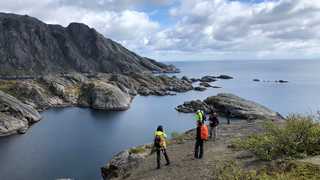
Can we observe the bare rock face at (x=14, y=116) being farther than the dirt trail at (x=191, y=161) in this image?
Yes

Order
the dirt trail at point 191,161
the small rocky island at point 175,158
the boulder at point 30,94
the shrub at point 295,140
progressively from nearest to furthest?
the shrub at point 295,140
the dirt trail at point 191,161
the small rocky island at point 175,158
the boulder at point 30,94

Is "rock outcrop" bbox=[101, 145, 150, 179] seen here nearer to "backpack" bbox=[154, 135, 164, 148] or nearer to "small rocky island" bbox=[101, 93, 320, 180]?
"small rocky island" bbox=[101, 93, 320, 180]

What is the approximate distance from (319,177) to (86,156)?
53.7 m

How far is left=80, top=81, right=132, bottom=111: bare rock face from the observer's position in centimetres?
12500

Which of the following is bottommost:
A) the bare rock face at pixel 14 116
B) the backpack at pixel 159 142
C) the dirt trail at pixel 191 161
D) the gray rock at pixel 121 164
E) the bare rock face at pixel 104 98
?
the gray rock at pixel 121 164

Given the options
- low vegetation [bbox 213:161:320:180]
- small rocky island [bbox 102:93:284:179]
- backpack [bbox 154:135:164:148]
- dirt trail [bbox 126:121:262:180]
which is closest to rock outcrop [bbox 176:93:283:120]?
small rocky island [bbox 102:93:284:179]

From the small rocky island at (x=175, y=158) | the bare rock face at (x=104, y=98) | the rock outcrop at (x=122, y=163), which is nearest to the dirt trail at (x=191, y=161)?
the small rocky island at (x=175, y=158)

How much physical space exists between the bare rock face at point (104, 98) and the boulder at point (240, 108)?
105ft

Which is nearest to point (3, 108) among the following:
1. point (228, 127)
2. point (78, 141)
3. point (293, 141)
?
point (78, 141)

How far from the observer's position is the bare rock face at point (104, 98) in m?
125

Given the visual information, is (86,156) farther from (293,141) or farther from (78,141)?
(293,141)

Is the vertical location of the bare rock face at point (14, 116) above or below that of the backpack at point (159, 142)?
above

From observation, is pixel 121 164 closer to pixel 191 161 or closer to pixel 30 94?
pixel 191 161

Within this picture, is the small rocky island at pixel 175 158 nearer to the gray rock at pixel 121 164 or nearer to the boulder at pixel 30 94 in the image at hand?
the gray rock at pixel 121 164
